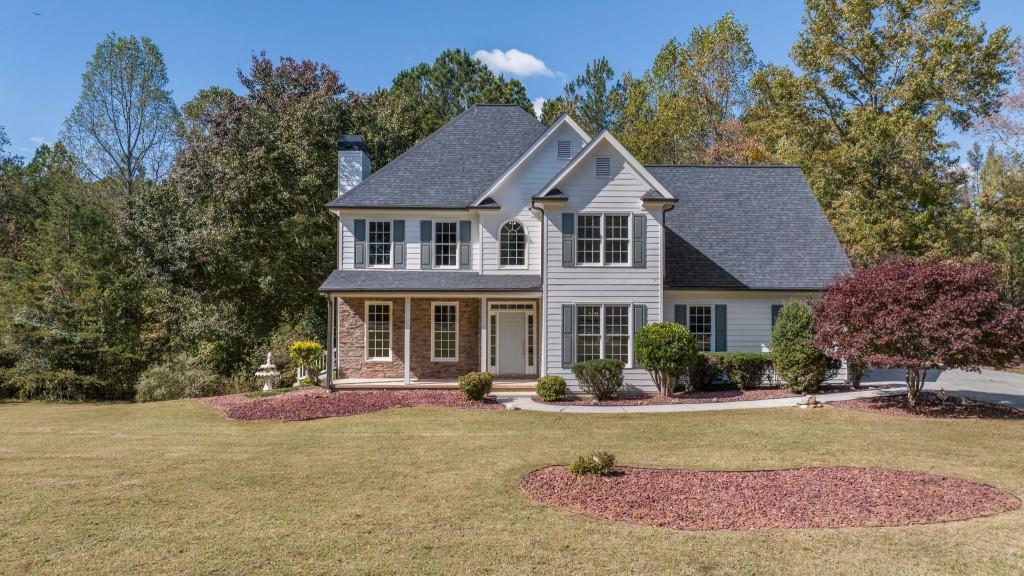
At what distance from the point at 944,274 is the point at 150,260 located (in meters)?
27.2

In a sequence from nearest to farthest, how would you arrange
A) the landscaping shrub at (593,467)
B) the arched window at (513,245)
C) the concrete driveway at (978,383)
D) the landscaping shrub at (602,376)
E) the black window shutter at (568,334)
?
the landscaping shrub at (593,467) < the concrete driveway at (978,383) < the landscaping shrub at (602,376) < the black window shutter at (568,334) < the arched window at (513,245)

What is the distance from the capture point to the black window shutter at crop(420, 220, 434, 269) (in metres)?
19.9

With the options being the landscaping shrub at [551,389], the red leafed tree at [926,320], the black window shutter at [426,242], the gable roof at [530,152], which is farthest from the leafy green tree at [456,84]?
the red leafed tree at [926,320]

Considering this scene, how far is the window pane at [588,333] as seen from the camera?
57.3 feet

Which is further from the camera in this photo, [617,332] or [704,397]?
[617,332]

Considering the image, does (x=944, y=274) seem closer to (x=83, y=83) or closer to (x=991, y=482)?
(x=991, y=482)

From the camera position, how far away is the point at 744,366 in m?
17.5

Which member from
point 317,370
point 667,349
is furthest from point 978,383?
point 317,370

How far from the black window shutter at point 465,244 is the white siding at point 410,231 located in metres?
0.10

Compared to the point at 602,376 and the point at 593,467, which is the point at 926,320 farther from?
the point at 593,467

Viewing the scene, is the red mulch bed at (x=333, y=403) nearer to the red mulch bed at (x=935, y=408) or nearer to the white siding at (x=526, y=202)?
the white siding at (x=526, y=202)

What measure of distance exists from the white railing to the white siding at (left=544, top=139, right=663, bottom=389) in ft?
26.9

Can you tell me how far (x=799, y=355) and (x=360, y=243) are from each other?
1371 centimetres

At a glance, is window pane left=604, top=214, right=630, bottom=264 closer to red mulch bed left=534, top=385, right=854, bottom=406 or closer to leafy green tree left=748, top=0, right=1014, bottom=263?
red mulch bed left=534, top=385, right=854, bottom=406
